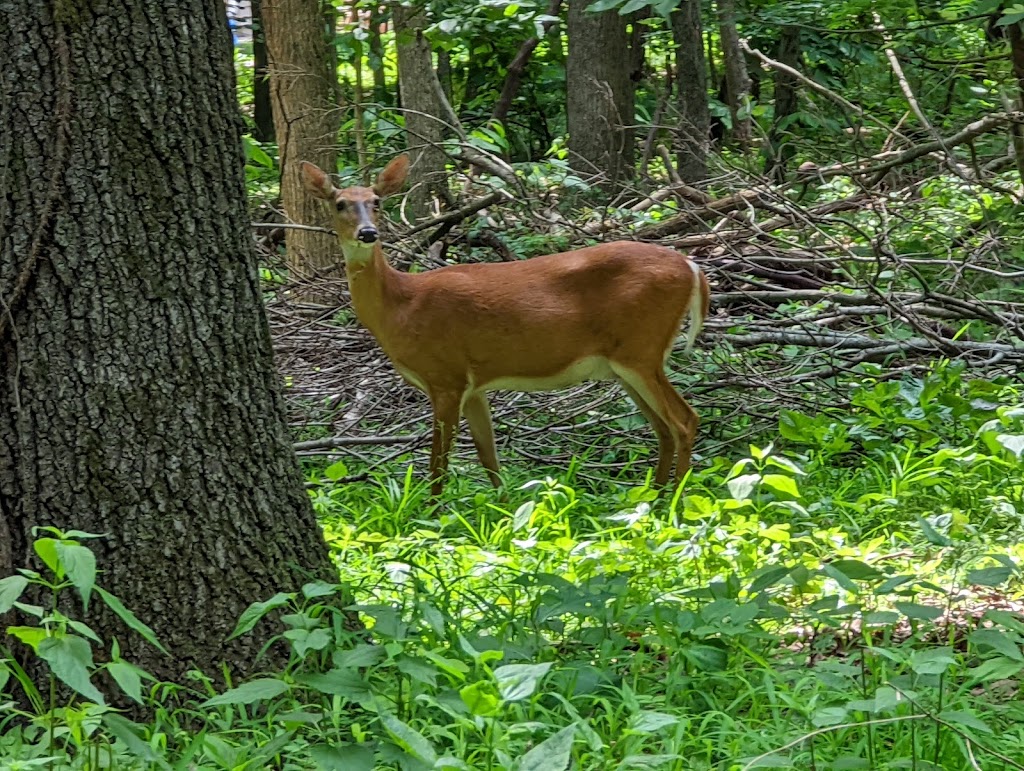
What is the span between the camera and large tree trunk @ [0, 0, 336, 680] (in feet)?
9.60

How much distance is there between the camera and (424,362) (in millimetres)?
5832

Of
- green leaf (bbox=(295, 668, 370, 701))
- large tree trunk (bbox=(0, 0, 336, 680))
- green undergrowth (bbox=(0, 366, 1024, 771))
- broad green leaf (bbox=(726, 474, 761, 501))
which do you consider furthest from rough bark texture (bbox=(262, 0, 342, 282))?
green leaf (bbox=(295, 668, 370, 701))

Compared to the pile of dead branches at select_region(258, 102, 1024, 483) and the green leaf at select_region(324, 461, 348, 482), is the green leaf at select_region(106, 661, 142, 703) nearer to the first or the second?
the green leaf at select_region(324, 461, 348, 482)

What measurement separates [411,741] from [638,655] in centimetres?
89

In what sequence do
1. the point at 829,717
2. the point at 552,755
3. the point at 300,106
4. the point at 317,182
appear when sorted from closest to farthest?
the point at 552,755, the point at 829,717, the point at 317,182, the point at 300,106

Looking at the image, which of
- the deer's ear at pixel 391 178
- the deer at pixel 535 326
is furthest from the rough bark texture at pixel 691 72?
the deer at pixel 535 326

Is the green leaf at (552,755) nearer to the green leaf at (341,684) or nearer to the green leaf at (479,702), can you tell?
the green leaf at (479,702)

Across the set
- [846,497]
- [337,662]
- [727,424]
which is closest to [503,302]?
[727,424]

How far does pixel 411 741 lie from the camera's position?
Result: 7.78 ft

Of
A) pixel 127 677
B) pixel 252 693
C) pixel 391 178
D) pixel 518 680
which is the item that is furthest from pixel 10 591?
pixel 391 178

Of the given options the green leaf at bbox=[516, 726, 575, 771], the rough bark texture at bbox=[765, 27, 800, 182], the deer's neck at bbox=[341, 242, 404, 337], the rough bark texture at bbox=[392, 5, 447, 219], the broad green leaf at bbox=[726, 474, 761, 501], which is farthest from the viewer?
the rough bark texture at bbox=[765, 27, 800, 182]

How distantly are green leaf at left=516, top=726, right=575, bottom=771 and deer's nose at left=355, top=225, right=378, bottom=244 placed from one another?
380 centimetres

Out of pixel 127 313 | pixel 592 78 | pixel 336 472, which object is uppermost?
pixel 592 78

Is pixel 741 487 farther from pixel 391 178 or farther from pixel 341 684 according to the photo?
pixel 391 178
